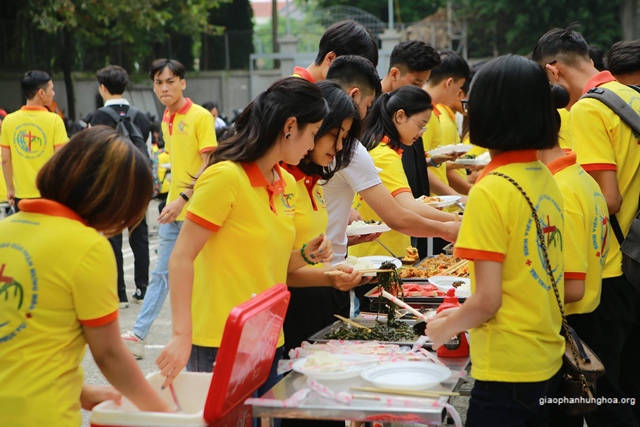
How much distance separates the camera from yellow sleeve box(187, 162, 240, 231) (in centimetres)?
289

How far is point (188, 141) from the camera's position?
6.89m

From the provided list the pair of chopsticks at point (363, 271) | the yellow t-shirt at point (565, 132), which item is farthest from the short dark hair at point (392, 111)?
the pair of chopsticks at point (363, 271)

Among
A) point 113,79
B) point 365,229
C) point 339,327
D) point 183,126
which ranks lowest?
point 339,327

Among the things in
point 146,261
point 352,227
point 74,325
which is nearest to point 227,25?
point 146,261

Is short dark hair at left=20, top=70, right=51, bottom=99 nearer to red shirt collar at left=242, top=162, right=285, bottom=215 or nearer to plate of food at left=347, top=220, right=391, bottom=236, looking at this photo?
plate of food at left=347, top=220, right=391, bottom=236

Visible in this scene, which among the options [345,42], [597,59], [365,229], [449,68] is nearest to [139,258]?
[449,68]

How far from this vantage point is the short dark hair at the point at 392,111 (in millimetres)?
4930

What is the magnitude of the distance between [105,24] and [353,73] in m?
17.7

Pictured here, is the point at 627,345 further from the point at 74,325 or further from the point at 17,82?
the point at 17,82

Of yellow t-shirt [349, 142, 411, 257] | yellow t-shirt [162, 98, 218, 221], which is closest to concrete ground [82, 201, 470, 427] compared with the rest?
yellow t-shirt [349, 142, 411, 257]

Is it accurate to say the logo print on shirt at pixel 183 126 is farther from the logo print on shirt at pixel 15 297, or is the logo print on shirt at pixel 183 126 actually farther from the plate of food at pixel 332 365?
the logo print on shirt at pixel 15 297

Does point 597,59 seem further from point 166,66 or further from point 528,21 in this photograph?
point 528,21

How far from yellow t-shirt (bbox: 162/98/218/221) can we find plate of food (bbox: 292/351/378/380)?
13.0 ft

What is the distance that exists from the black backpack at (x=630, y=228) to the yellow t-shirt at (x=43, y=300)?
2.50 metres
